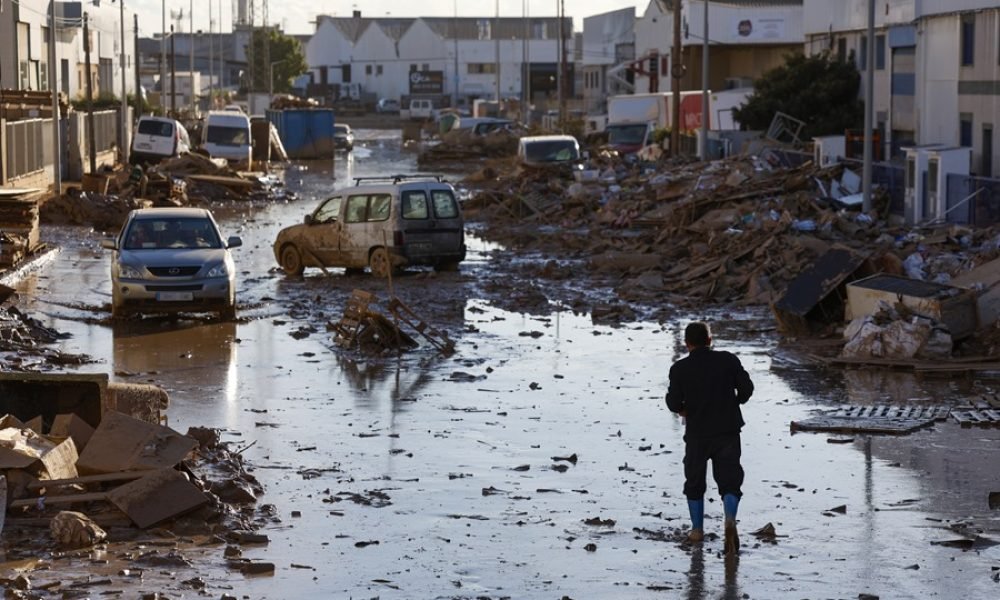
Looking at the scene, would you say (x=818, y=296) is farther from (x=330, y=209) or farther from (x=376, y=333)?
(x=330, y=209)

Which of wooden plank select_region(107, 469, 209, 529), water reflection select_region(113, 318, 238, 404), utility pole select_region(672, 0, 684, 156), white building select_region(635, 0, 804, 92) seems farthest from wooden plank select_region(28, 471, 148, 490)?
white building select_region(635, 0, 804, 92)

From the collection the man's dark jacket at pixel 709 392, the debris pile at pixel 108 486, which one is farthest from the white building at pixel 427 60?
the man's dark jacket at pixel 709 392

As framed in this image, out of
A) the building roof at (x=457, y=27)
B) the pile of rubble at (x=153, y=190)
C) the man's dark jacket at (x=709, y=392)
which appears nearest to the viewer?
the man's dark jacket at (x=709, y=392)

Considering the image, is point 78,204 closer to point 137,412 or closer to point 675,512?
point 137,412

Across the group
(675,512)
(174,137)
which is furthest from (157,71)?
(675,512)

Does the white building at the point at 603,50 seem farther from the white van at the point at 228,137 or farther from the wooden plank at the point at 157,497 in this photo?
the wooden plank at the point at 157,497

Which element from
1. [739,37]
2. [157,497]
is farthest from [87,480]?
[739,37]

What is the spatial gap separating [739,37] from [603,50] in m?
48.0

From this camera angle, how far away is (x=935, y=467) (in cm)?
1395

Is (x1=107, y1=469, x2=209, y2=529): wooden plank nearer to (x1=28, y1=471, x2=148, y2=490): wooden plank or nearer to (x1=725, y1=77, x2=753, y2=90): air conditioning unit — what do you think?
(x1=28, y1=471, x2=148, y2=490): wooden plank

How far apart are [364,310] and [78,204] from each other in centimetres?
2309

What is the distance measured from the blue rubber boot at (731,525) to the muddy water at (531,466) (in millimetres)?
136

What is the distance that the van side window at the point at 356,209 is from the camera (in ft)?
95.5

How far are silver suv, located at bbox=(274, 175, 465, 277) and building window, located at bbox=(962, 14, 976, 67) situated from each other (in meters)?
21.5
